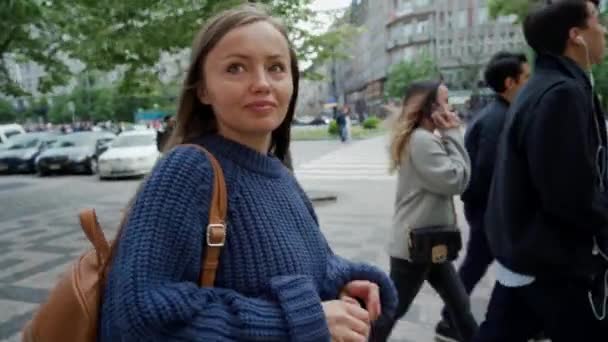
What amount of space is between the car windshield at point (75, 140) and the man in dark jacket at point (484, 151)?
16.2 metres

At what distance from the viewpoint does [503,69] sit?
3537 mm

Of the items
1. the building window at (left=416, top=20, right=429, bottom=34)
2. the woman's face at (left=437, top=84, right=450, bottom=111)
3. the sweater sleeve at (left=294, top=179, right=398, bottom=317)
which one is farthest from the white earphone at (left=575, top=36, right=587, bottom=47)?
the building window at (left=416, top=20, right=429, bottom=34)

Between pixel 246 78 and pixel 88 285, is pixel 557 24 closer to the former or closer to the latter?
pixel 246 78

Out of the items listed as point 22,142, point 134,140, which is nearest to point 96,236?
point 134,140

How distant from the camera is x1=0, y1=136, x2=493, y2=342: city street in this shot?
422 centimetres

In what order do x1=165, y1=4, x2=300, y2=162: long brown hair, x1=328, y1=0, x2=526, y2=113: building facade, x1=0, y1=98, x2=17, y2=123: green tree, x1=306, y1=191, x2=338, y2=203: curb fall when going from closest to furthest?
x1=165, y1=4, x2=300, y2=162: long brown hair, x1=306, y1=191, x2=338, y2=203: curb, x1=328, y1=0, x2=526, y2=113: building facade, x1=0, y1=98, x2=17, y2=123: green tree

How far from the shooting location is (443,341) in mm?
3455

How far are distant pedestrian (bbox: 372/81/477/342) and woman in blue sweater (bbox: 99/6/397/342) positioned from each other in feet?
4.97

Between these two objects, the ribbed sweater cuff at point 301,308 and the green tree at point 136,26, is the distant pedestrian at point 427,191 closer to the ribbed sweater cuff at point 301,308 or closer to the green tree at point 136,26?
the ribbed sweater cuff at point 301,308

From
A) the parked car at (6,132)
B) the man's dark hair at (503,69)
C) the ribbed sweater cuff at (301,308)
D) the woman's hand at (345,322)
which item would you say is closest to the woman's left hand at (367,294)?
the woman's hand at (345,322)

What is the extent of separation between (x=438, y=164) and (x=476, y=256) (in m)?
1.07

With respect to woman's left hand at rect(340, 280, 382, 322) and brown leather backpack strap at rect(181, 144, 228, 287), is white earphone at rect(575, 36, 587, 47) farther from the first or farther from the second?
brown leather backpack strap at rect(181, 144, 228, 287)

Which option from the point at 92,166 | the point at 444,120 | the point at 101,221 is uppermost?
the point at 444,120

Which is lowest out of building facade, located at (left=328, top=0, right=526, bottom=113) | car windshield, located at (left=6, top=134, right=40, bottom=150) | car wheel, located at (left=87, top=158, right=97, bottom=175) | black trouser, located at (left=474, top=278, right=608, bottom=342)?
car wheel, located at (left=87, top=158, right=97, bottom=175)
